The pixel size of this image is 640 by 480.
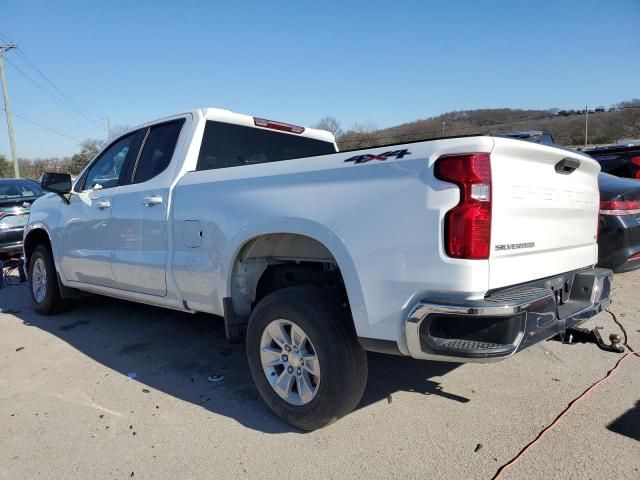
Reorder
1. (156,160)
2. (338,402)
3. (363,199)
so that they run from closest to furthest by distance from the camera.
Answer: (363,199)
(338,402)
(156,160)

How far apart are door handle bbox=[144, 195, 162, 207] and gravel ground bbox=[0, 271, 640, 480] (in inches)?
55.0

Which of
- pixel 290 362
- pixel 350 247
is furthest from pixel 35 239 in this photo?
pixel 350 247

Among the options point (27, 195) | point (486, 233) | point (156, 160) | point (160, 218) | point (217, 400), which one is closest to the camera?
Result: point (486, 233)

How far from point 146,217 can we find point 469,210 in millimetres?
2775

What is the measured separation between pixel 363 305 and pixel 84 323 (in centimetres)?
423

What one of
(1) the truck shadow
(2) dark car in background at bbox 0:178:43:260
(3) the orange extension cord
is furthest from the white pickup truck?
(2) dark car in background at bbox 0:178:43:260

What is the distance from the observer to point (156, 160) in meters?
4.22

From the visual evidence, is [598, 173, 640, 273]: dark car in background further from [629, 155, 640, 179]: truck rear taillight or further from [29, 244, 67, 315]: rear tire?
[29, 244, 67, 315]: rear tire

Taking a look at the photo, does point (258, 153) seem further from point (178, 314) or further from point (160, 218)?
point (178, 314)

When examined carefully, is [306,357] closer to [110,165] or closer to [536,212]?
[536,212]

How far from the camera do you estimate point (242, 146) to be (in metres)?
4.33

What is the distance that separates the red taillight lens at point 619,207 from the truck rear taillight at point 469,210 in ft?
9.66

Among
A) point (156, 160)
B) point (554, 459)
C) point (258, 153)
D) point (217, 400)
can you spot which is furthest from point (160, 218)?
point (554, 459)

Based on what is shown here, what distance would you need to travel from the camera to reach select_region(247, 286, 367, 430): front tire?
273cm
